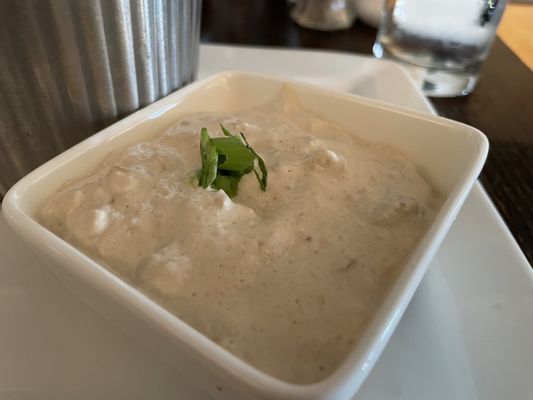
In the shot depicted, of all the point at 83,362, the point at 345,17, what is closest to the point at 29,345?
the point at 83,362

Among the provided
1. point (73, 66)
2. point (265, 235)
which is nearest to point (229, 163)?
point (265, 235)

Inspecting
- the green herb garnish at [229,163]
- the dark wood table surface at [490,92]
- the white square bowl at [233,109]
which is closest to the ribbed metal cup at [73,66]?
the white square bowl at [233,109]

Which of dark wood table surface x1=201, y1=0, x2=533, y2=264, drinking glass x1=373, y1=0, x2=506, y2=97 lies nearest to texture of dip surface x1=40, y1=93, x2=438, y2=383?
dark wood table surface x1=201, y1=0, x2=533, y2=264

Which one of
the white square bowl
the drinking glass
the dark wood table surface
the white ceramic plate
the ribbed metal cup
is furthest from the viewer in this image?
the drinking glass

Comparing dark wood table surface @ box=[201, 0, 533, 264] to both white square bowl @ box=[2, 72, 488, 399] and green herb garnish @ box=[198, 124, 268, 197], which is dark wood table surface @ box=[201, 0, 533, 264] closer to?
white square bowl @ box=[2, 72, 488, 399]

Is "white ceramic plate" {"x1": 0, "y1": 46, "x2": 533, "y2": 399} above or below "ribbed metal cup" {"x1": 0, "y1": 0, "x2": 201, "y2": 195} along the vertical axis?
below

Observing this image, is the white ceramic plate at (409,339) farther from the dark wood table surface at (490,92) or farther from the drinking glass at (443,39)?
the drinking glass at (443,39)

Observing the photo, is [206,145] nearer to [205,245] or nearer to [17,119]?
[205,245]
